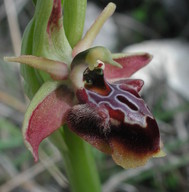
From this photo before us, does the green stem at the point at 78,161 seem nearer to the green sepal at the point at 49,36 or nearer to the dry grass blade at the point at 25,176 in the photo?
the green sepal at the point at 49,36

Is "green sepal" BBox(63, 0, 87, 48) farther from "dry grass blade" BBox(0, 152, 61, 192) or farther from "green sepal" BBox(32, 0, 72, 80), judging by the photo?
"dry grass blade" BBox(0, 152, 61, 192)

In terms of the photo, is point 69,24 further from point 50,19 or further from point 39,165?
point 39,165

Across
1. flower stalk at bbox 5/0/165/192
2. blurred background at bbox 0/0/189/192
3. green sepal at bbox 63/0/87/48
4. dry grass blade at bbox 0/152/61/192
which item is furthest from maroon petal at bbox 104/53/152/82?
dry grass blade at bbox 0/152/61/192

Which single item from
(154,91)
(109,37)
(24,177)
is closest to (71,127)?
(24,177)

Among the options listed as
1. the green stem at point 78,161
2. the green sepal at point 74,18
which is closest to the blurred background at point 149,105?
the green stem at point 78,161

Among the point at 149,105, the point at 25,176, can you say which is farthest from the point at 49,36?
the point at 149,105
